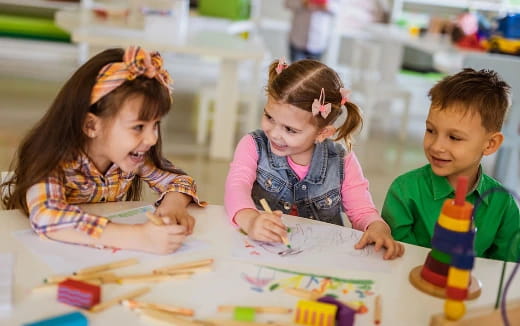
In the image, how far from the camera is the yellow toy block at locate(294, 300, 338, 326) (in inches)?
39.8

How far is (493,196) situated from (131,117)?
830 millimetres

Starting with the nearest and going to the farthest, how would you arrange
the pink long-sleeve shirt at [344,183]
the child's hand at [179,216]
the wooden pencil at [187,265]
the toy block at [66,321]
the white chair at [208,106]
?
the toy block at [66,321] → the wooden pencil at [187,265] → the child's hand at [179,216] → the pink long-sleeve shirt at [344,183] → the white chair at [208,106]

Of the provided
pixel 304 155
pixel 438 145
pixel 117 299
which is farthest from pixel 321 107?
pixel 117 299

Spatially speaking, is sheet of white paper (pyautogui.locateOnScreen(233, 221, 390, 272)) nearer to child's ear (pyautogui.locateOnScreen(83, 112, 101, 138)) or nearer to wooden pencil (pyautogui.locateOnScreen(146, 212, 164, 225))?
wooden pencil (pyautogui.locateOnScreen(146, 212, 164, 225))

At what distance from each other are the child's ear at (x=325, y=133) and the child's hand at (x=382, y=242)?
329 mm

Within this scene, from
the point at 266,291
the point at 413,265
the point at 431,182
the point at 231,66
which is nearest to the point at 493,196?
the point at 431,182

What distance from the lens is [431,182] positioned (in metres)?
1.65

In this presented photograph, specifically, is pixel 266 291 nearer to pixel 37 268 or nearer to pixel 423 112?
pixel 37 268

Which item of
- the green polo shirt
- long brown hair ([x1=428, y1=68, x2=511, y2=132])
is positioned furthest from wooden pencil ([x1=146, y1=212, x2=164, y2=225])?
long brown hair ([x1=428, y1=68, x2=511, y2=132])

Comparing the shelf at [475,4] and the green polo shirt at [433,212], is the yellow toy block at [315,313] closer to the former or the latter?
the green polo shirt at [433,212]

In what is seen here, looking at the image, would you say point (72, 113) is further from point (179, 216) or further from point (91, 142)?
point (179, 216)

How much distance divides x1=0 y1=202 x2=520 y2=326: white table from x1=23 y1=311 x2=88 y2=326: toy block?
2cm

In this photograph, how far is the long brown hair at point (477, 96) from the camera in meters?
1.60

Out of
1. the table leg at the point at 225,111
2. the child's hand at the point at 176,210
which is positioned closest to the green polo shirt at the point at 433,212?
the child's hand at the point at 176,210
